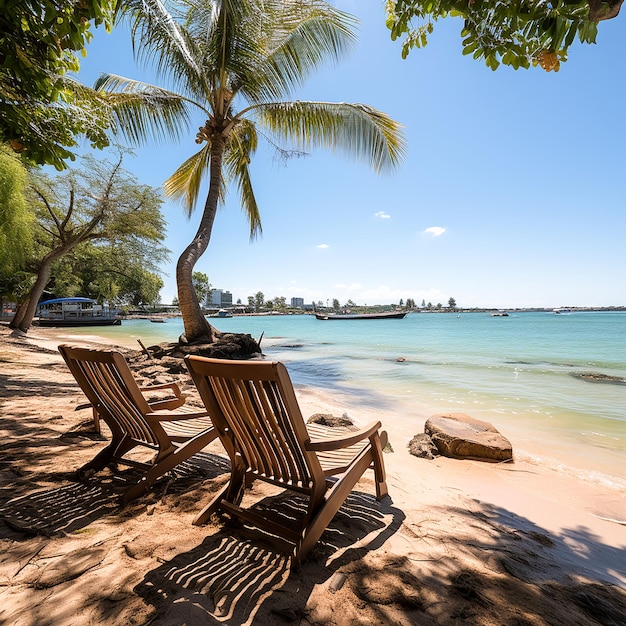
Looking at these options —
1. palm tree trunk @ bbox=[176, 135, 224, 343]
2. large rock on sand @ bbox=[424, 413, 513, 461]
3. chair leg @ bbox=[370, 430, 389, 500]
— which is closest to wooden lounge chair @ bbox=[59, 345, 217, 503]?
chair leg @ bbox=[370, 430, 389, 500]

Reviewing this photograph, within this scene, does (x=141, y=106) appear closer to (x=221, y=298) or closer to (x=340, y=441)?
(x=340, y=441)

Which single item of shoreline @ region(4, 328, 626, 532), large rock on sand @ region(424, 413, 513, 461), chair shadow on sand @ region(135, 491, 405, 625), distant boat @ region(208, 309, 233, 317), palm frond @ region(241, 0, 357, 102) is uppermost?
palm frond @ region(241, 0, 357, 102)

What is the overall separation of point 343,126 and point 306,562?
1018cm

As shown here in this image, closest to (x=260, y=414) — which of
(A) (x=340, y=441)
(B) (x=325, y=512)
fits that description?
(A) (x=340, y=441)

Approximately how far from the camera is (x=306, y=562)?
1731 millimetres

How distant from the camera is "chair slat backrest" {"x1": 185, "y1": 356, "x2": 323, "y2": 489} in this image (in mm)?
1676

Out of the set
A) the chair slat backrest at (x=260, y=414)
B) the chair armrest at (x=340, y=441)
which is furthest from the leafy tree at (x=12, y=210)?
the chair armrest at (x=340, y=441)

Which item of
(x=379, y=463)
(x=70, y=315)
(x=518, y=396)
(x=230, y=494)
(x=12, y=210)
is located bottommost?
(x=70, y=315)

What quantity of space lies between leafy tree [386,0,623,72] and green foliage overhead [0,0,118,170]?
261cm

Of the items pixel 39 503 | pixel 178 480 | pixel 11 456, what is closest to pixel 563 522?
pixel 178 480

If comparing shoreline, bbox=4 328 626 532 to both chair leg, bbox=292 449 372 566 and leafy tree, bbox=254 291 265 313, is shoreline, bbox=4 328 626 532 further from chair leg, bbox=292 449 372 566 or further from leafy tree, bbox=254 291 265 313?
leafy tree, bbox=254 291 265 313

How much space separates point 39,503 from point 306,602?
73.3 inches

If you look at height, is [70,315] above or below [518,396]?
below

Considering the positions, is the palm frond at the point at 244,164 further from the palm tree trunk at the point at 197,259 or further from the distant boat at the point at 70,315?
the distant boat at the point at 70,315
